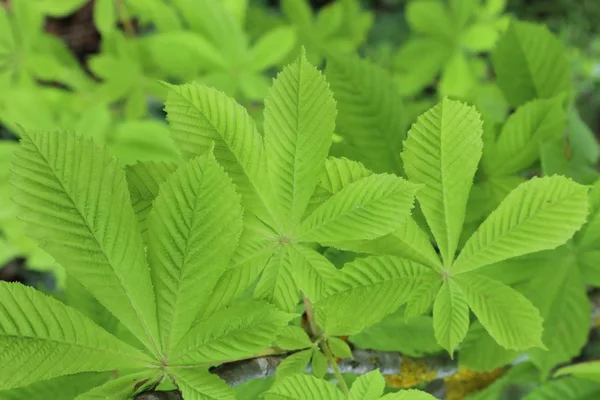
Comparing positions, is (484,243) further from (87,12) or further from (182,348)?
(87,12)

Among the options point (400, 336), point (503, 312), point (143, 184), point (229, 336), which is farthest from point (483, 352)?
point (143, 184)

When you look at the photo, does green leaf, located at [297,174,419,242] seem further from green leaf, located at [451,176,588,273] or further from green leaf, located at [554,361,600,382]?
green leaf, located at [554,361,600,382]

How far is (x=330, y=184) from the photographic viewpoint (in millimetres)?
615

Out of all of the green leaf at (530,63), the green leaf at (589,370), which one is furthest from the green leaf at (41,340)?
the green leaf at (530,63)

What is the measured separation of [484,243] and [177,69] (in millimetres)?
1110

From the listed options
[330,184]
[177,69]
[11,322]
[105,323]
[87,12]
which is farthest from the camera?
[87,12]

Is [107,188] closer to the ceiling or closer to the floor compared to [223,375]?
closer to the ceiling

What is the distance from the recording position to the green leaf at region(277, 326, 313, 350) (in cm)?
66

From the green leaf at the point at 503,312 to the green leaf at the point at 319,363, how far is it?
0.21m

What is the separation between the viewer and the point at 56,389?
0.70 metres

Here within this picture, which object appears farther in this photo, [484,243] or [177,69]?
[177,69]

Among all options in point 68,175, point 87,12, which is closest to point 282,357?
point 68,175

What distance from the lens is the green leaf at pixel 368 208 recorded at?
0.56 metres

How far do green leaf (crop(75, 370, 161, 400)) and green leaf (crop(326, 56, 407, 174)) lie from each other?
44 cm
